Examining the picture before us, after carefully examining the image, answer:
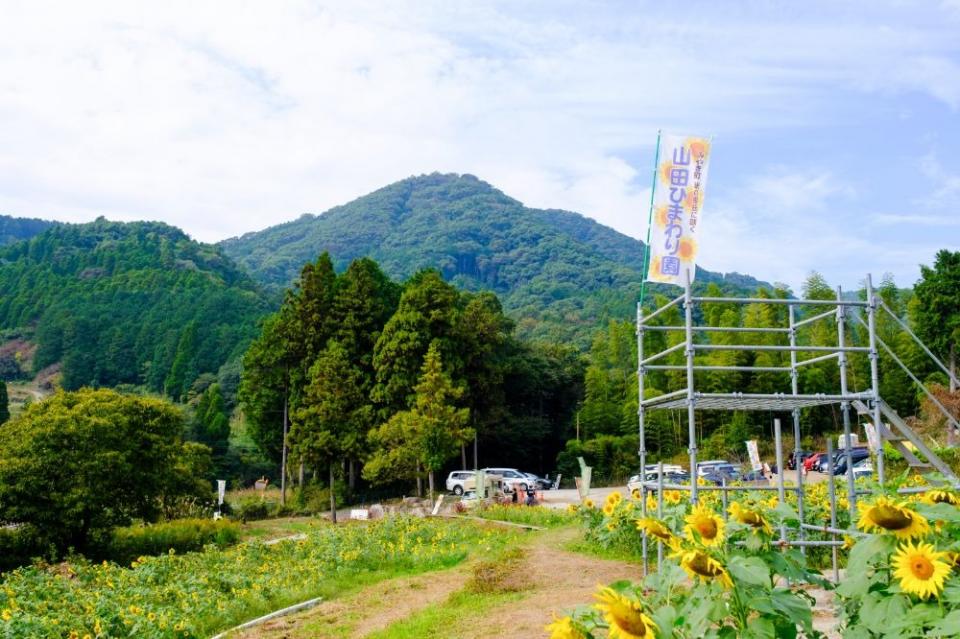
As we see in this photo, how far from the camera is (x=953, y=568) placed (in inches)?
111

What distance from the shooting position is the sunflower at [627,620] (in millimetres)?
2467

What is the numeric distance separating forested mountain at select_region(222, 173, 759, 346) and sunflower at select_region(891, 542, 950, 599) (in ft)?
186

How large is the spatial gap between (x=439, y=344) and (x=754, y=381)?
1250 centimetres

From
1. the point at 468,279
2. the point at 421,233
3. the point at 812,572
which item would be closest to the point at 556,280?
the point at 468,279

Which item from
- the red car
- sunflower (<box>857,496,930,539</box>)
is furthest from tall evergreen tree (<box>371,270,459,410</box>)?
sunflower (<box>857,496,930,539</box>)

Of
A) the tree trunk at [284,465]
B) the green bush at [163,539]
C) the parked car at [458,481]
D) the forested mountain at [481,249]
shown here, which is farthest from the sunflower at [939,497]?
the forested mountain at [481,249]

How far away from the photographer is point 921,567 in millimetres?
2631

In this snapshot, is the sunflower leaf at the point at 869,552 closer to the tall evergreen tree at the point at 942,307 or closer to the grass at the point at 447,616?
the grass at the point at 447,616

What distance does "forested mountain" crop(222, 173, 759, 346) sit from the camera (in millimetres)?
77062

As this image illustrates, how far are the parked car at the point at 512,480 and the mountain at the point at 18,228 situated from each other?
A: 154 metres

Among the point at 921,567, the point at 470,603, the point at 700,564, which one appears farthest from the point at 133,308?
the point at 921,567

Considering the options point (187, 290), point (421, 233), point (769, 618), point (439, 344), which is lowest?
point (769, 618)

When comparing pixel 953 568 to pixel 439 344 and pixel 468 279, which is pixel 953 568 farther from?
pixel 468 279

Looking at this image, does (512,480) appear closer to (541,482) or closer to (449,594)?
(541,482)
